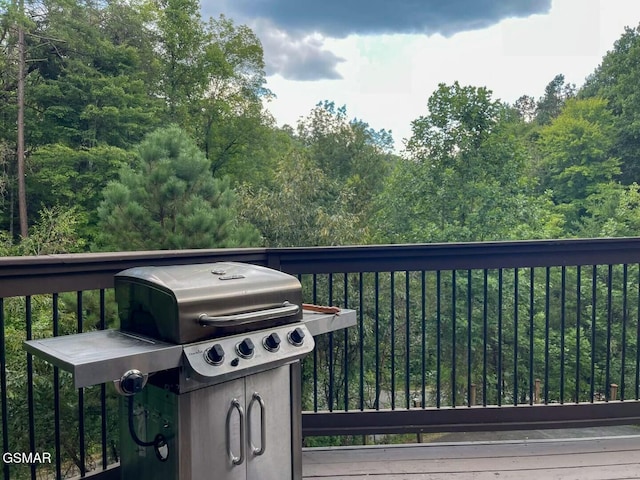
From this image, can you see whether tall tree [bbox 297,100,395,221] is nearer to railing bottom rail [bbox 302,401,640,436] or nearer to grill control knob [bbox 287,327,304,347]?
railing bottom rail [bbox 302,401,640,436]

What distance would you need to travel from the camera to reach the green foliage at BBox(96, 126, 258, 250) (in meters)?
10.0

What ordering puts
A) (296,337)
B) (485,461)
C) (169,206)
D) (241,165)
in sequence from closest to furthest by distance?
(296,337)
(485,461)
(169,206)
(241,165)

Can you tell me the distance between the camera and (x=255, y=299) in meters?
1.52

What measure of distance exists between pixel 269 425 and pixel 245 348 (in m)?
0.37

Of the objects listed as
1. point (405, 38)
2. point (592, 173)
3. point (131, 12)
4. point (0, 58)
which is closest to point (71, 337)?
point (405, 38)

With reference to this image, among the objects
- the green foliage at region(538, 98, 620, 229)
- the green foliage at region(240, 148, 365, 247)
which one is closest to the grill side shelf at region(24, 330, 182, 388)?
the green foliage at region(240, 148, 365, 247)

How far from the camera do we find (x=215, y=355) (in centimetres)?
137

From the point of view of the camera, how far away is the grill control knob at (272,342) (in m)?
1.49

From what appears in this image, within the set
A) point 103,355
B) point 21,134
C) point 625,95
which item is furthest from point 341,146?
point 103,355

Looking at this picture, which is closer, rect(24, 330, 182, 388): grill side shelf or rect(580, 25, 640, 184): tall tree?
rect(24, 330, 182, 388): grill side shelf

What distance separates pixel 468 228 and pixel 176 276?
42.5 ft

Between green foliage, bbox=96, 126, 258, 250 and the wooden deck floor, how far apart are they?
8028mm

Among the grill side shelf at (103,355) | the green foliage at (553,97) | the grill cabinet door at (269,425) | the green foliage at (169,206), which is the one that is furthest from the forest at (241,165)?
the grill side shelf at (103,355)

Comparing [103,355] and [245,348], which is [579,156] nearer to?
[245,348]
